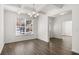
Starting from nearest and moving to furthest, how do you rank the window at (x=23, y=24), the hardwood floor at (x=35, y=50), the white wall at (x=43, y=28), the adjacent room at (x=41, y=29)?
1. the hardwood floor at (x=35, y=50)
2. the window at (x=23, y=24)
3. the adjacent room at (x=41, y=29)
4. the white wall at (x=43, y=28)

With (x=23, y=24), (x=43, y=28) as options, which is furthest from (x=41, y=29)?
(x=23, y=24)

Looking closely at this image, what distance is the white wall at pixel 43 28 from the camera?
15.1 feet

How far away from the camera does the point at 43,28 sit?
491cm

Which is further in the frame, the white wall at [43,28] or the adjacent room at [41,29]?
the white wall at [43,28]

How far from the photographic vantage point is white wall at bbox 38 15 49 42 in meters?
4.60

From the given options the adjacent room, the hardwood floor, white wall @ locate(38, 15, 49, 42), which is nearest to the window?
the adjacent room

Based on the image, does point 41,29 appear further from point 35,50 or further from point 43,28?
point 35,50

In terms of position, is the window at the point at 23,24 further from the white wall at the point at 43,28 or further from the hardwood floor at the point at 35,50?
the white wall at the point at 43,28

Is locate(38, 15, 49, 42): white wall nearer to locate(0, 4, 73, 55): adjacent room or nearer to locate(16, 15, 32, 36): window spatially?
locate(0, 4, 73, 55): adjacent room

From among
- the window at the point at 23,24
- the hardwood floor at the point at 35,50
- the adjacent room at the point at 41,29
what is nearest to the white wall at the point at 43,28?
the adjacent room at the point at 41,29
